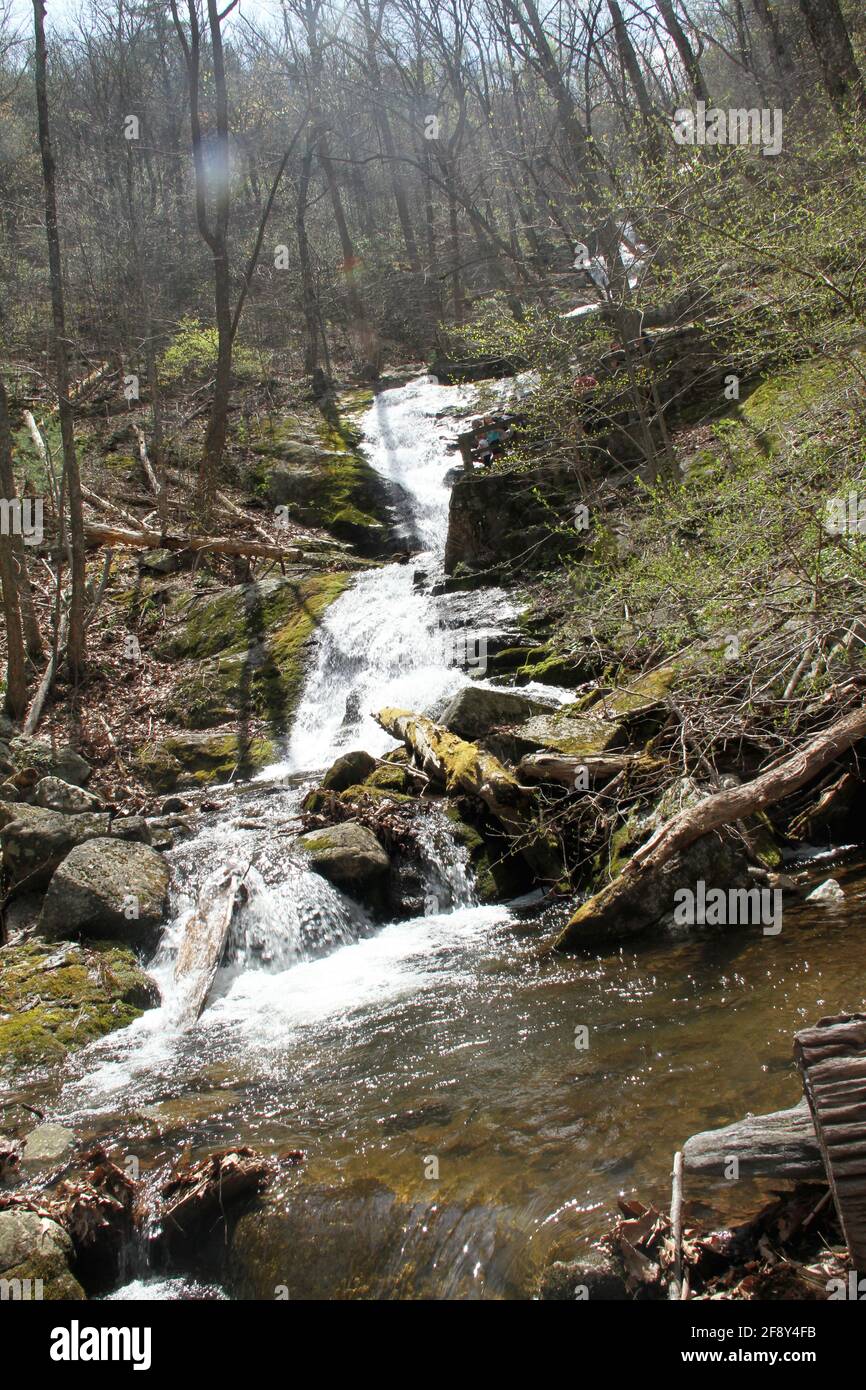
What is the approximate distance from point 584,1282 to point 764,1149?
2.38ft

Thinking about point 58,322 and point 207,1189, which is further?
point 58,322

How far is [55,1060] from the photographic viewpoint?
579 cm

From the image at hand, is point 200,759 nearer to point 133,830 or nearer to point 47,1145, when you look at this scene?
point 133,830

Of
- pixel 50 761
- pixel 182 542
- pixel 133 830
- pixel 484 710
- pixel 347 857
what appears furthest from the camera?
pixel 182 542

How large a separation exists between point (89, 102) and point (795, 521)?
29978 millimetres

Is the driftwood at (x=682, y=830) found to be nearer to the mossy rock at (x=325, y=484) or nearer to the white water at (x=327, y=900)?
the white water at (x=327, y=900)

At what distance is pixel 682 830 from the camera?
6.10 m

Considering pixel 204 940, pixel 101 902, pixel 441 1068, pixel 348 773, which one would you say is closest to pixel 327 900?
pixel 204 940

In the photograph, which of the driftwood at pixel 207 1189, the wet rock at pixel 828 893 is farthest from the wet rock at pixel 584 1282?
the wet rock at pixel 828 893

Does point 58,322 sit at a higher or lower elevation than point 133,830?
higher

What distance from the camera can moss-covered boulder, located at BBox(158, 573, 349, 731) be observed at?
13367 millimetres

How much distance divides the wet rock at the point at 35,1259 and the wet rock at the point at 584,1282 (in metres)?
1.91
